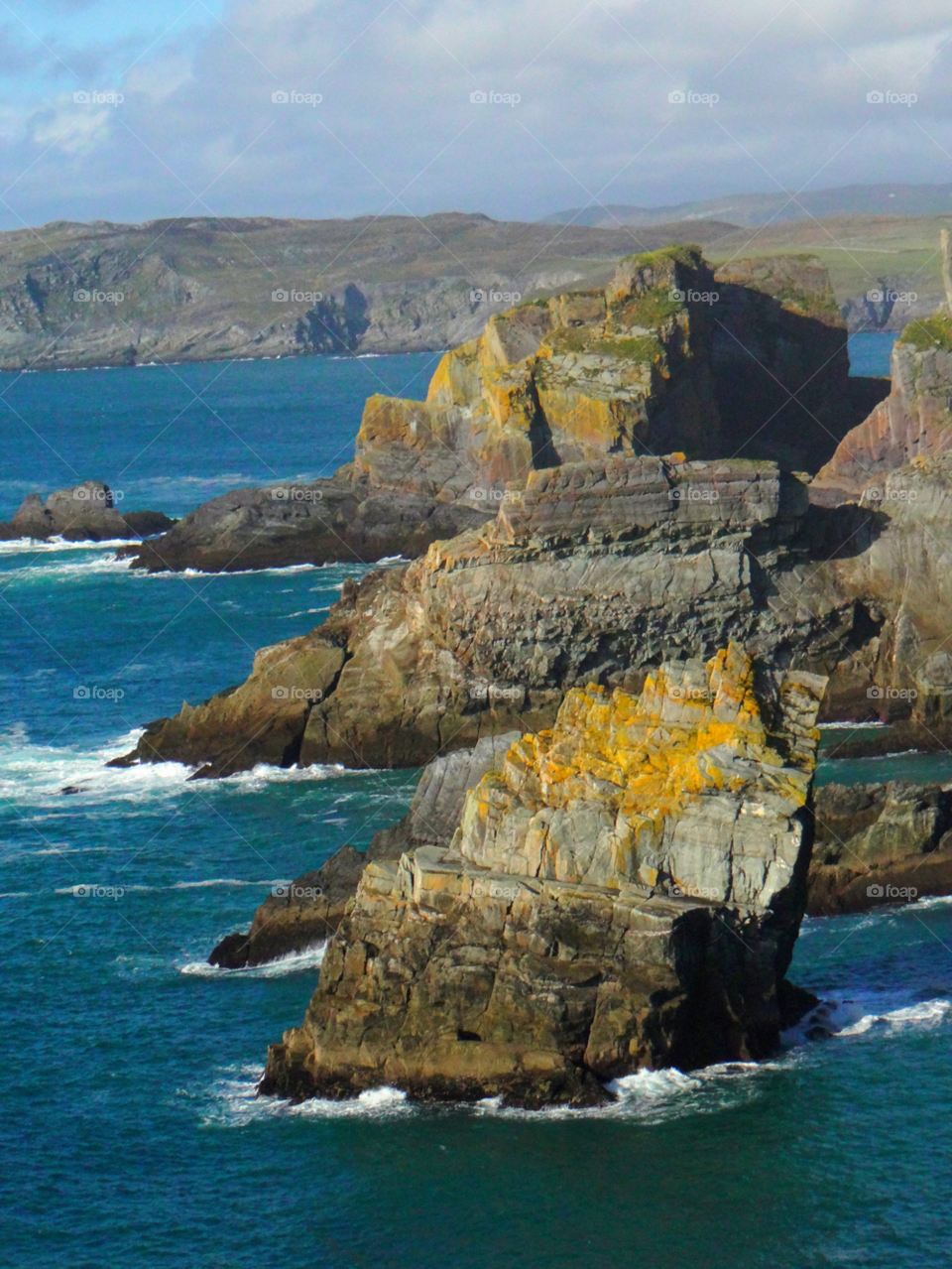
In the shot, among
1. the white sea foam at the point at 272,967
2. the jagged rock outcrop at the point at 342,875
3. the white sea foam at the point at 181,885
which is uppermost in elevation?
the jagged rock outcrop at the point at 342,875

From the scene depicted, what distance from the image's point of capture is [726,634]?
67688mm

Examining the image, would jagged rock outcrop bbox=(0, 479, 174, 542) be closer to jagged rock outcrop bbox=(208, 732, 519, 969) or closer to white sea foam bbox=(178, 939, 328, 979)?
jagged rock outcrop bbox=(208, 732, 519, 969)

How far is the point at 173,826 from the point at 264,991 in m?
15.0

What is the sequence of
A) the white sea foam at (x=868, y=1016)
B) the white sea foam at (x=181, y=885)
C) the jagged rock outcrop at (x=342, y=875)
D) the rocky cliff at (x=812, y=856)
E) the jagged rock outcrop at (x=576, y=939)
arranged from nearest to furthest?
the jagged rock outcrop at (x=576, y=939) → the white sea foam at (x=868, y=1016) → the jagged rock outcrop at (x=342, y=875) → the rocky cliff at (x=812, y=856) → the white sea foam at (x=181, y=885)

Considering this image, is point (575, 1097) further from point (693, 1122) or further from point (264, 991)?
point (264, 991)

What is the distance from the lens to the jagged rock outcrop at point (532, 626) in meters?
65.9

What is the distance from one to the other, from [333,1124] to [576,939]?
6.30m

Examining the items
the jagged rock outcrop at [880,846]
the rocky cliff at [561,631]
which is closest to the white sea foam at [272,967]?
the jagged rock outcrop at [880,846]

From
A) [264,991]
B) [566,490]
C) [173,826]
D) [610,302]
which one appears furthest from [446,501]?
[264,991]

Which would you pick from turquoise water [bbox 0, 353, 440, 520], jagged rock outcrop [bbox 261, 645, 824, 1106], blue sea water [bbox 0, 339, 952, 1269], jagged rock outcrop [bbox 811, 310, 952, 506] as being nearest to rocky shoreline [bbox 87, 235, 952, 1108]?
jagged rock outcrop [bbox 261, 645, 824, 1106]

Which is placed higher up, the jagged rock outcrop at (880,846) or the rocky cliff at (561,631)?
the rocky cliff at (561,631)

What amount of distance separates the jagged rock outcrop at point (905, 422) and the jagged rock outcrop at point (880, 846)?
3236 cm

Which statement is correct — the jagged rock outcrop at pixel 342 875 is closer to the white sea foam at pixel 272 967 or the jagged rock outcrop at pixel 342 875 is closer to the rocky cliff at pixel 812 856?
the rocky cliff at pixel 812 856

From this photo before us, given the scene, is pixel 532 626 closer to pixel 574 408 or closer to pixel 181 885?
pixel 181 885
